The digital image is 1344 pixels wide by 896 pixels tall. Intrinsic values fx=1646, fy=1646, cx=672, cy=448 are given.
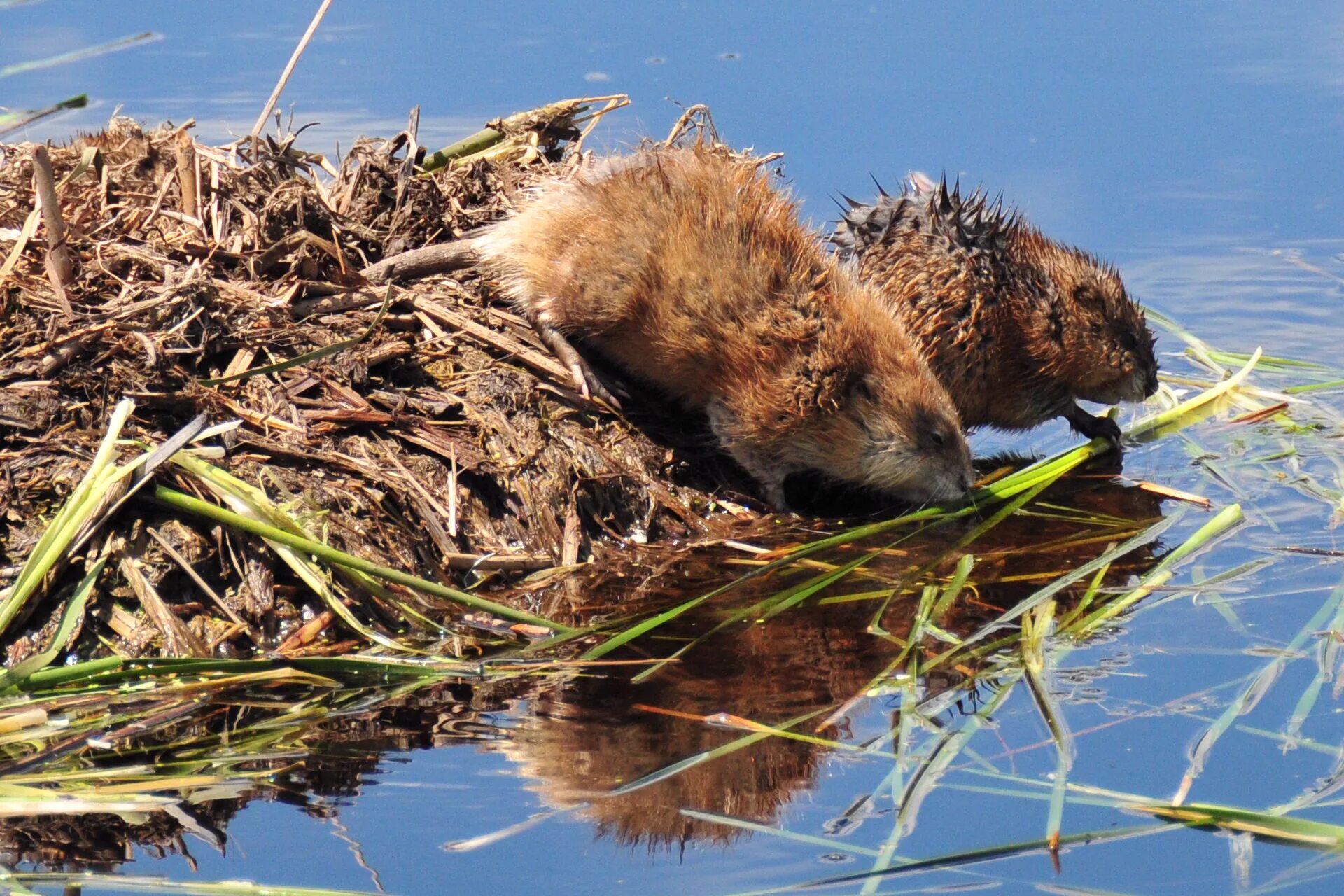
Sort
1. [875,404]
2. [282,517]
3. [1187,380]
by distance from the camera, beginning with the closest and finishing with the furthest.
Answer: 1. [282,517]
2. [875,404]
3. [1187,380]

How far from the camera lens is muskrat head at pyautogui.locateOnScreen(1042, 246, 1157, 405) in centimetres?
700

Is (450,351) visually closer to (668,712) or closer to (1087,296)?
(668,712)

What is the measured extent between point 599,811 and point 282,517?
4.88ft

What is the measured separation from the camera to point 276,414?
5328 millimetres

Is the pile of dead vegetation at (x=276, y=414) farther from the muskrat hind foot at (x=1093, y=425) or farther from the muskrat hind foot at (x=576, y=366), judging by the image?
the muskrat hind foot at (x=1093, y=425)

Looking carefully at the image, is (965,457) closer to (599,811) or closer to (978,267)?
(978,267)

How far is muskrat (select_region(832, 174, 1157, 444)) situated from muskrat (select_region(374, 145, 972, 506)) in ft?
1.58

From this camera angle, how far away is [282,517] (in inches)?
186

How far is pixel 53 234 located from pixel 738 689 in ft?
8.85

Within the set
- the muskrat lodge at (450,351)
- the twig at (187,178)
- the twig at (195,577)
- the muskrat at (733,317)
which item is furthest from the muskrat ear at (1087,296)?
the twig at (195,577)

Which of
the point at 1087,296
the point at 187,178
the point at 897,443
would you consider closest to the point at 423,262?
the point at 187,178

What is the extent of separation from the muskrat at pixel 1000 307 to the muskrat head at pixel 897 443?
19.1 inches

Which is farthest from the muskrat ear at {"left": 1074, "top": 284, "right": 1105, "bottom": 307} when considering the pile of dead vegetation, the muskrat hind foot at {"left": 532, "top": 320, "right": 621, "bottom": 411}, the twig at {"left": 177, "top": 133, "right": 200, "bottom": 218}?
the twig at {"left": 177, "top": 133, "right": 200, "bottom": 218}

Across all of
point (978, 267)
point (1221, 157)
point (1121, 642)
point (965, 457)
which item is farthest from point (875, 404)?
point (1221, 157)
